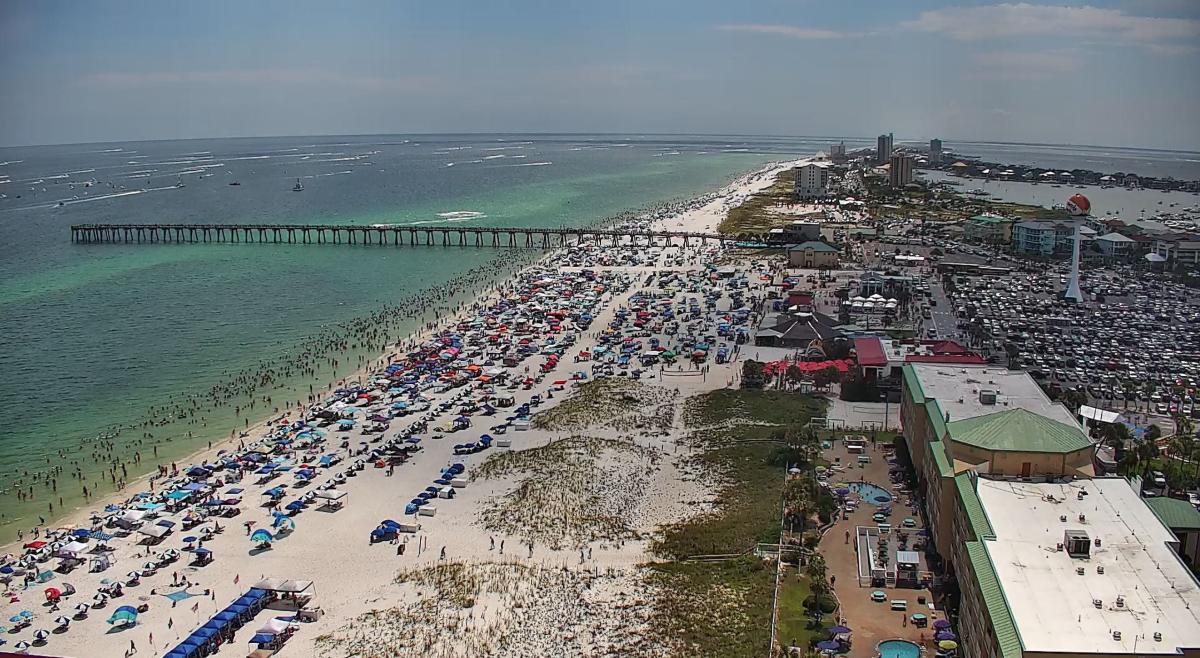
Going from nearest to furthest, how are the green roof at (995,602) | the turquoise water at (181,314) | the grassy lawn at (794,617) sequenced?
the green roof at (995,602) → the grassy lawn at (794,617) → the turquoise water at (181,314)

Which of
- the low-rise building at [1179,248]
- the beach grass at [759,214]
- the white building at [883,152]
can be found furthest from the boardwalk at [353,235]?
the white building at [883,152]

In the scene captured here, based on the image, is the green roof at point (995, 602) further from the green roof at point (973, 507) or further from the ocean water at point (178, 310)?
the ocean water at point (178, 310)

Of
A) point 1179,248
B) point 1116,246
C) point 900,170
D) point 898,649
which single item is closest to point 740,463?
point 898,649

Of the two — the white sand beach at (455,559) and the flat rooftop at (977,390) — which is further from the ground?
the flat rooftop at (977,390)

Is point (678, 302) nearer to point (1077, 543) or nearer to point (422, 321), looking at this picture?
point (422, 321)

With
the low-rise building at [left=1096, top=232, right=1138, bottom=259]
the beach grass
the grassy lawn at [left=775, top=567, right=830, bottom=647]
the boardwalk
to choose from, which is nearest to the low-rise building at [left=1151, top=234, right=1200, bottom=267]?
the low-rise building at [left=1096, top=232, right=1138, bottom=259]

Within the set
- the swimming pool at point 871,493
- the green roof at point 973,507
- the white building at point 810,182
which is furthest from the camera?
the white building at point 810,182

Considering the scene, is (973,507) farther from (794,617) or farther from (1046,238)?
(1046,238)
